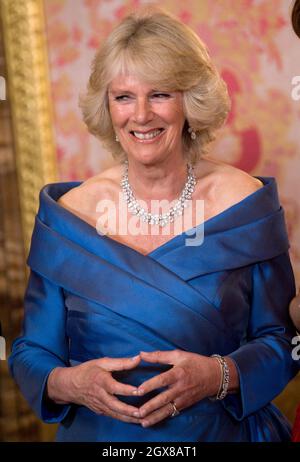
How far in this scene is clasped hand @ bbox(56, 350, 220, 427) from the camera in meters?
1.84

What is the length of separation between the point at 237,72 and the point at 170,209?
126 centimetres

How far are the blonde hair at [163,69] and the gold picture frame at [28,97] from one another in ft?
3.65

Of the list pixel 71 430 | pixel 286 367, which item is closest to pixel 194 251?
pixel 286 367

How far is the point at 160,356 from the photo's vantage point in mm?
1868

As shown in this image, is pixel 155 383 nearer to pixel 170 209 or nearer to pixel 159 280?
pixel 159 280

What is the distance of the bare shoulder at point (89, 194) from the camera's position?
7.30ft

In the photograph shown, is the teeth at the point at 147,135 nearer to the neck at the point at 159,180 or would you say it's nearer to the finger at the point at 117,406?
the neck at the point at 159,180

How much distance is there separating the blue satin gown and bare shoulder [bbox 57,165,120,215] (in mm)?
81

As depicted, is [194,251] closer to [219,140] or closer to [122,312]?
[122,312]

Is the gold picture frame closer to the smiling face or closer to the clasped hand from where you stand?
the smiling face

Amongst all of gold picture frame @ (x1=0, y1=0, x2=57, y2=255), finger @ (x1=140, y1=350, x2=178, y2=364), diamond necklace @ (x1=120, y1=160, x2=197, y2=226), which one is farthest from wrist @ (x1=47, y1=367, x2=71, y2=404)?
gold picture frame @ (x1=0, y1=0, x2=57, y2=255)

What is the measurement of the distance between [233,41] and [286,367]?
1.62 metres

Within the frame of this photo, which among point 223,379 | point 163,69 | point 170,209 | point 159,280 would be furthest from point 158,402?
point 163,69

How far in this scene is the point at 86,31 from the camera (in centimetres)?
335
